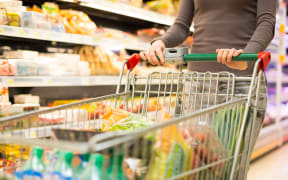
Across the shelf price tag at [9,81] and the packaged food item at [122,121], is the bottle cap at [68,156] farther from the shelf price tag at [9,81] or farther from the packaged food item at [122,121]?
the shelf price tag at [9,81]

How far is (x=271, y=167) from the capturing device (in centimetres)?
319

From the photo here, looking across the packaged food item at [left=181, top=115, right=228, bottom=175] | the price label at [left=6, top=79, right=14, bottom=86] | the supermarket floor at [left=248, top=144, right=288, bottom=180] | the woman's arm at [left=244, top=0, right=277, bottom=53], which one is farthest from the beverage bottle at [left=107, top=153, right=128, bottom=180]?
the supermarket floor at [left=248, top=144, right=288, bottom=180]

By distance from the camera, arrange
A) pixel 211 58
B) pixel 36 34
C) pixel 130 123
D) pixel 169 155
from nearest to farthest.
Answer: pixel 169 155 < pixel 130 123 < pixel 211 58 < pixel 36 34

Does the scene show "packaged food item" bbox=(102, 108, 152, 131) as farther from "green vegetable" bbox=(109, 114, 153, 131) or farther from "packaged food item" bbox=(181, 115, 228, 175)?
"packaged food item" bbox=(181, 115, 228, 175)

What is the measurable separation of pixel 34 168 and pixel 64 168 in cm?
10

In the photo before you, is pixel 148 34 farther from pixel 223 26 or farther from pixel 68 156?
pixel 68 156

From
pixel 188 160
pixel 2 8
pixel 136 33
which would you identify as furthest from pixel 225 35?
pixel 136 33

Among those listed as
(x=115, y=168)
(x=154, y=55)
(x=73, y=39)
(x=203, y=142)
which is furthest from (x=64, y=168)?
(x=73, y=39)

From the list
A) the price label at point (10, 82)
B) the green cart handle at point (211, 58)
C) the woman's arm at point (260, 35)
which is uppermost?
the woman's arm at point (260, 35)

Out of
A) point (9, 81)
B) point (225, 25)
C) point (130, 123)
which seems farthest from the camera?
point (9, 81)

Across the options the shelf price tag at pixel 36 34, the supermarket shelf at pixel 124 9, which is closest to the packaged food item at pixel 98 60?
the supermarket shelf at pixel 124 9

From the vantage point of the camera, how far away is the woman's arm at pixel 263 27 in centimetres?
133

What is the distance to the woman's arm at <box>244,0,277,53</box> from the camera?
133cm

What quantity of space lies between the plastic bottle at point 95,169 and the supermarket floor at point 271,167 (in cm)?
239
